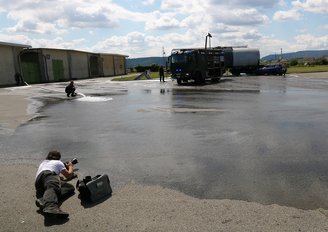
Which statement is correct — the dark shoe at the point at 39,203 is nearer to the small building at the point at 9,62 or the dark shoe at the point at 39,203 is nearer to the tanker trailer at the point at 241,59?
the small building at the point at 9,62

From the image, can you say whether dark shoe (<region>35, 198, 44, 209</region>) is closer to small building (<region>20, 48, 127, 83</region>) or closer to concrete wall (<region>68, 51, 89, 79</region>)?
small building (<region>20, 48, 127, 83</region>)

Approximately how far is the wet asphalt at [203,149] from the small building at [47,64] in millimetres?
29873

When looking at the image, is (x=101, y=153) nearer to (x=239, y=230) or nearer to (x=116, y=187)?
(x=116, y=187)

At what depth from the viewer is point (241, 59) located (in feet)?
160

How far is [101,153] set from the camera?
824 cm

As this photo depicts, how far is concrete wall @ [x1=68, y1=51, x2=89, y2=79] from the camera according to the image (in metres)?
57.2

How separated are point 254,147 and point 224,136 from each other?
4.60 ft

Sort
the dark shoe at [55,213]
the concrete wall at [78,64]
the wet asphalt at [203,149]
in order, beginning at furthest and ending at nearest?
the concrete wall at [78,64] → the wet asphalt at [203,149] → the dark shoe at [55,213]

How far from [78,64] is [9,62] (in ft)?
60.0

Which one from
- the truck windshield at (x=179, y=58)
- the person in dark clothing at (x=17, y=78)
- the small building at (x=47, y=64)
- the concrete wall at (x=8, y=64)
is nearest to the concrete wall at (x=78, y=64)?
the small building at (x=47, y=64)

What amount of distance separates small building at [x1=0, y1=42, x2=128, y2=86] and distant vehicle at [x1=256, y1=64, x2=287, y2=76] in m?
27.7

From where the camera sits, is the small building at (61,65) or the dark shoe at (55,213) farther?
the small building at (61,65)

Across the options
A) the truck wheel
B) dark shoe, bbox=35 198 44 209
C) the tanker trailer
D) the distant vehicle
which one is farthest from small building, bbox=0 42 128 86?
dark shoe, bbox=35 198 44 209

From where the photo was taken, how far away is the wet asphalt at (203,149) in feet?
19.2
